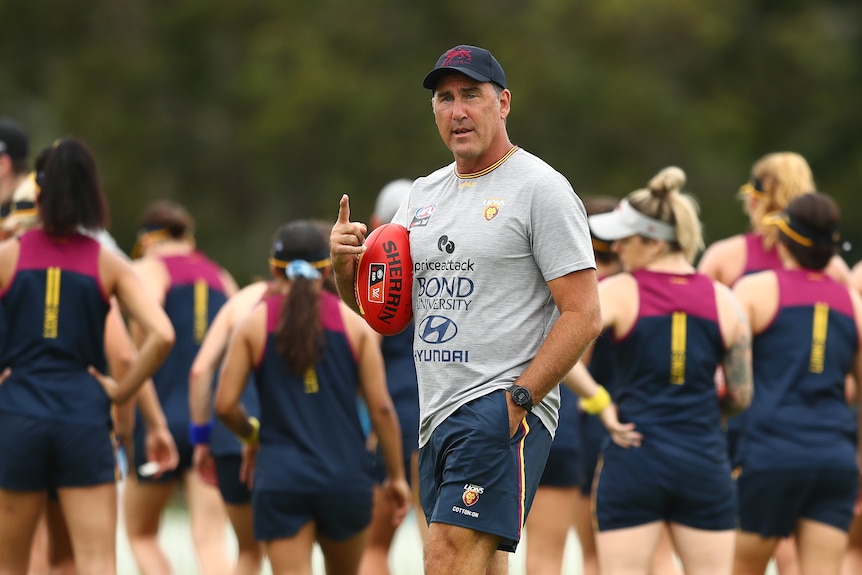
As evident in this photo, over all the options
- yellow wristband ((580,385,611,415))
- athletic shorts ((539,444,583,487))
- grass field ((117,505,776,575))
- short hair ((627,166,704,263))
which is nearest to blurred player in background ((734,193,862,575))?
short hair ((627,166,704,263))

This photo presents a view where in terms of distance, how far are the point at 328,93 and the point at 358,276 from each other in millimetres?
23011

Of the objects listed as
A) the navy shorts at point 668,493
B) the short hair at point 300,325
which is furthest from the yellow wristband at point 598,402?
the short hair at point 300,325

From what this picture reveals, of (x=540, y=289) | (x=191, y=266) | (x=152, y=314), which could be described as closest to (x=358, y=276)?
(x=540, y=289)

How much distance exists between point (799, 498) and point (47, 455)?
3784mm

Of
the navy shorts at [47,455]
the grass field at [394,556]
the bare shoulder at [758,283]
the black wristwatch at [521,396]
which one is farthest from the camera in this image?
the grass field at [394,556]

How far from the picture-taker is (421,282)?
19.5 feet

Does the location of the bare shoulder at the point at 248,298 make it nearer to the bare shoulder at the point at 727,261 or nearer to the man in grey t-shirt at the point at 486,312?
the man in grey t-shirt at the point at 486,312

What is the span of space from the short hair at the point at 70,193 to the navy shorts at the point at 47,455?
0.94 metres

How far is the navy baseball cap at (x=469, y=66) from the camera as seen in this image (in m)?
5.82

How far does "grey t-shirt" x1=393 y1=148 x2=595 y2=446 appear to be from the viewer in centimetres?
570

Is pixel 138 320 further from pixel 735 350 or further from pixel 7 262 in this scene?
pixel 735 350

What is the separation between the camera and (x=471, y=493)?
222 inches

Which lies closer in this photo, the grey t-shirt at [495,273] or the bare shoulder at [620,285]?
the grey t-shirt at [495,273]

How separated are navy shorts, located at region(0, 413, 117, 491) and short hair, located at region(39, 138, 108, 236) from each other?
37.1 inches
